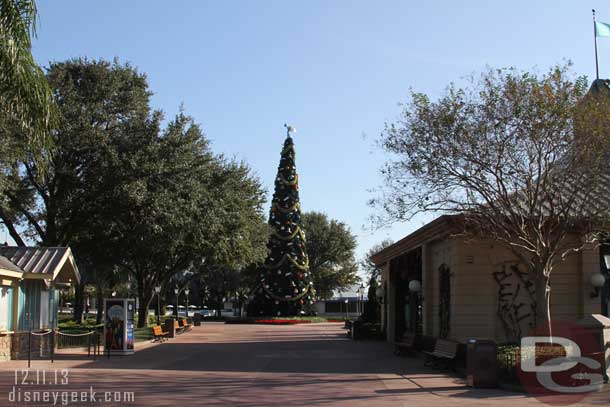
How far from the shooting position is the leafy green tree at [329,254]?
7956 centimetres

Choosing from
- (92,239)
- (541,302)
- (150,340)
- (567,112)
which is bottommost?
(150,340)

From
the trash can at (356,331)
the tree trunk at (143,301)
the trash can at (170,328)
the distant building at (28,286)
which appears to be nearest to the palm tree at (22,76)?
the distant building at (28,286)

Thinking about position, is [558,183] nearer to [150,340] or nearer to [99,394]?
[99,394]

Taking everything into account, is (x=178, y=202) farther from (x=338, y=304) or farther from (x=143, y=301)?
(x=338, y=304)

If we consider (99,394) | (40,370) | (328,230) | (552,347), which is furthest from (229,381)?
(328,230)

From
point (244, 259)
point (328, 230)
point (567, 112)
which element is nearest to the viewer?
point (567, 112)

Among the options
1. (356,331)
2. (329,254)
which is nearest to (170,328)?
(356,331)

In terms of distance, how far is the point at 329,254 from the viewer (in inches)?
3132

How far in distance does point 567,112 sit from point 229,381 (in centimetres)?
1019

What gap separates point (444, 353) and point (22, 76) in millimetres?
12959

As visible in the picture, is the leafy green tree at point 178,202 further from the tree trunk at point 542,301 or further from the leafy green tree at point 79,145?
the tree trunk at point 542,301

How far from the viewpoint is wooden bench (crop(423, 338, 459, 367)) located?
1952cm

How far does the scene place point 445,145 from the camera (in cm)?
1814

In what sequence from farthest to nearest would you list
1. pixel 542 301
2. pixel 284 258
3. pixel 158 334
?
pixel 284 258
pixel 158 334
pixel 542 301
